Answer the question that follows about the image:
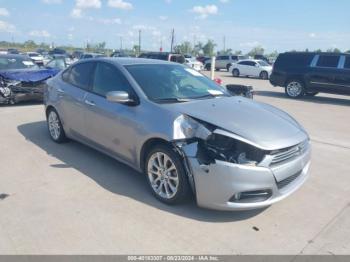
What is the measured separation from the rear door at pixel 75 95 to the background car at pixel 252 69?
22726mm

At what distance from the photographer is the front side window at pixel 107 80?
14.5 feet

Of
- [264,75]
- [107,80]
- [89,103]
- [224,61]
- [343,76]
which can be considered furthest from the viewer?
[224,61]

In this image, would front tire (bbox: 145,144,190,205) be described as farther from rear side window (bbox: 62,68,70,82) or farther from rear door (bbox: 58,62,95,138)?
rear side window (bbox: 62,68,70,82)

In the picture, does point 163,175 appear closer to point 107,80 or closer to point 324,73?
point 107,80

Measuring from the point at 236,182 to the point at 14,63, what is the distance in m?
9.58

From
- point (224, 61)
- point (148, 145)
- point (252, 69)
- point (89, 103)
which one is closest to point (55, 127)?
point (89, 103)

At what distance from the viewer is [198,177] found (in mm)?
3410

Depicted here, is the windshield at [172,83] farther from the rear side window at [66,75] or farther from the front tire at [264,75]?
the front tire at [264,75]

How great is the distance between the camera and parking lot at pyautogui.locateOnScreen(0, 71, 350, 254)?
10.1 feet

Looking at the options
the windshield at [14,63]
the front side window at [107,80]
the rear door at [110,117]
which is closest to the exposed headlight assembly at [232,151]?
the rear door at [110,117]

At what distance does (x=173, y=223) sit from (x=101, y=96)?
2188mm

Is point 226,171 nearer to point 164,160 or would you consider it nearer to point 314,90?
point 164,160

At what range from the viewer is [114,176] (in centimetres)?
464

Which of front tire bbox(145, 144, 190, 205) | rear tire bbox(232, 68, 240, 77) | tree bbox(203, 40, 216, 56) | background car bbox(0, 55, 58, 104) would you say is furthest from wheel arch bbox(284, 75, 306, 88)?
tree bbox(203, 40, 216, 56)
